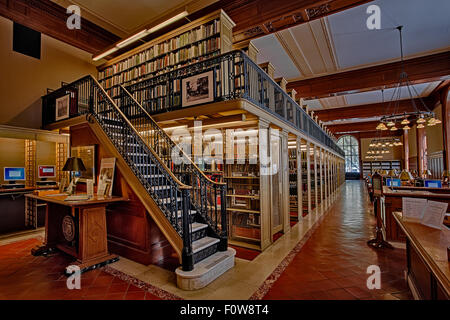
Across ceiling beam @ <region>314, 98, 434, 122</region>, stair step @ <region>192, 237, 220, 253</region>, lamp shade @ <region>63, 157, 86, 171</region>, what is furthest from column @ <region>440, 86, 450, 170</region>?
lamp shade @ <region>63, 157, 86, 171</region>

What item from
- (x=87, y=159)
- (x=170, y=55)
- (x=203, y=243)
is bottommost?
(x=203, y=243)

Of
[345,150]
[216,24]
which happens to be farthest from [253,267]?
[345,150]

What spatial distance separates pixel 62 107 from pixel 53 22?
2.11m

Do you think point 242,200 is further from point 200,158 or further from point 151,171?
point 151,171

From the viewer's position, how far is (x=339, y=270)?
3.16 m

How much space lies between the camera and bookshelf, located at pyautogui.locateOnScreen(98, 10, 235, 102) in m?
4.48

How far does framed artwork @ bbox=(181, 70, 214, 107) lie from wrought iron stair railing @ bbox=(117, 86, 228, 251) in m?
0.80

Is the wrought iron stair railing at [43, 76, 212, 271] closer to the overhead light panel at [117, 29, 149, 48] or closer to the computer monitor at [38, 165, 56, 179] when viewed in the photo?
the computer monitor at [38, 165, 56, 179]

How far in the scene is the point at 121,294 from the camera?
263 cm

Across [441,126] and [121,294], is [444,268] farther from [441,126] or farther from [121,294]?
[441,126]

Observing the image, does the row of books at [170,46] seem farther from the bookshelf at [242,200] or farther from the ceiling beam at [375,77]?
the ceiling beam at [375,77]

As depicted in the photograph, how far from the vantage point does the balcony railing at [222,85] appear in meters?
3.77

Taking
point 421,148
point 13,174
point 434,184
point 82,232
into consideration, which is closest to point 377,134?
point 421,148
